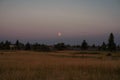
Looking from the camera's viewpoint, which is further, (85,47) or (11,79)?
(85,47)

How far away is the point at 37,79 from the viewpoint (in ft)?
38.2

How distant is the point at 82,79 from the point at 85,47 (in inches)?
3975

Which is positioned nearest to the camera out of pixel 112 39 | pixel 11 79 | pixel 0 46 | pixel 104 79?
pixel 11 79

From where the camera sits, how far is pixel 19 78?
11.6 m

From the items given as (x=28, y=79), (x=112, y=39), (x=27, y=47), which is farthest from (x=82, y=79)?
(x=27, y=47)

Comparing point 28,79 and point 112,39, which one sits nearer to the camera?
point 28,79

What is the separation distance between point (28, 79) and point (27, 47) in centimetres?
10039

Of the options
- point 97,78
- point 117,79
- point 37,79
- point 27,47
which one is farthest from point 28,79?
point 27,47

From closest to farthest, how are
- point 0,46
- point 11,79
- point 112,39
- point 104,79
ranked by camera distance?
1. point 11,79
2. point 104,79
3. point 112,39
4. point 0,46

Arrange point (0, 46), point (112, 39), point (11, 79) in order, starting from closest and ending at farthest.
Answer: point (11, 79) → point (112, 39) → point (0, 46)

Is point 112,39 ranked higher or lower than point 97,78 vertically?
higher

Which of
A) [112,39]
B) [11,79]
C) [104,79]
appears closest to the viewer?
[11,79]

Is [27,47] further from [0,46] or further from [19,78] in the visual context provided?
[19,78]

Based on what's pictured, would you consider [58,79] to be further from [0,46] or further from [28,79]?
[0,46]
